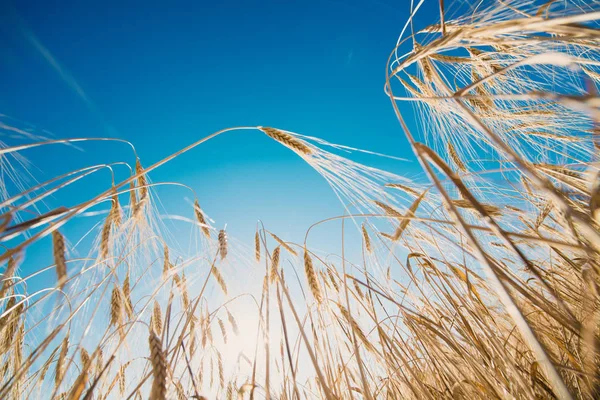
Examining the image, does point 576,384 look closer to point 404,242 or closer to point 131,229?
point 404,242

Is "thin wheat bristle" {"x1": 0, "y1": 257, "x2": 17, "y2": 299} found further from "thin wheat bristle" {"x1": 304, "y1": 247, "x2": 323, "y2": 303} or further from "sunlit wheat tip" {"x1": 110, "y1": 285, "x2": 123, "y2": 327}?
"thin wheat bristle" {"x1": 304, "y1": 247, "x2": 323, "y2": 303}

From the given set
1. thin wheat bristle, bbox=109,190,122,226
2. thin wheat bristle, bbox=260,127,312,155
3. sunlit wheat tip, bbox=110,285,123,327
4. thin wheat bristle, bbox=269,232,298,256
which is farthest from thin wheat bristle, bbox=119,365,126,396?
thin wheat bristle, bbox=260,127,312,155

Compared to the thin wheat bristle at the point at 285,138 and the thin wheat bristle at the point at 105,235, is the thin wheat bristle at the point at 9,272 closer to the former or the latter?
the thin wheat bristle at the point at 105,235

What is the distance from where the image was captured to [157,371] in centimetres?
76

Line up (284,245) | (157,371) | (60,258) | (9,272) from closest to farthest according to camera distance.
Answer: (157,371), (9,272), (60,258), (284,245)

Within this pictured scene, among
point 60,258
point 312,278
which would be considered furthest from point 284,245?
point 60,258

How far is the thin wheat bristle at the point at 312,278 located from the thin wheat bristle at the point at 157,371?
882 mm

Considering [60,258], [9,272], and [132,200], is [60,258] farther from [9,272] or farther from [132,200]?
[132,200]

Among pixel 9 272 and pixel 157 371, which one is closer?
pixel 157 371

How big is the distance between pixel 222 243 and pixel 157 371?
933 mm

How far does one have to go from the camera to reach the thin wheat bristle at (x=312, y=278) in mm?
1557

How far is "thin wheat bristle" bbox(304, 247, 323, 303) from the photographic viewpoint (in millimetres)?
1557

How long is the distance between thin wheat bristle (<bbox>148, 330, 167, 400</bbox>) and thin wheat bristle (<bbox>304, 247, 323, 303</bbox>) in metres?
0.88

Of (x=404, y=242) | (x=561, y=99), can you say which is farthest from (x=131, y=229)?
(x=561, y=99)
